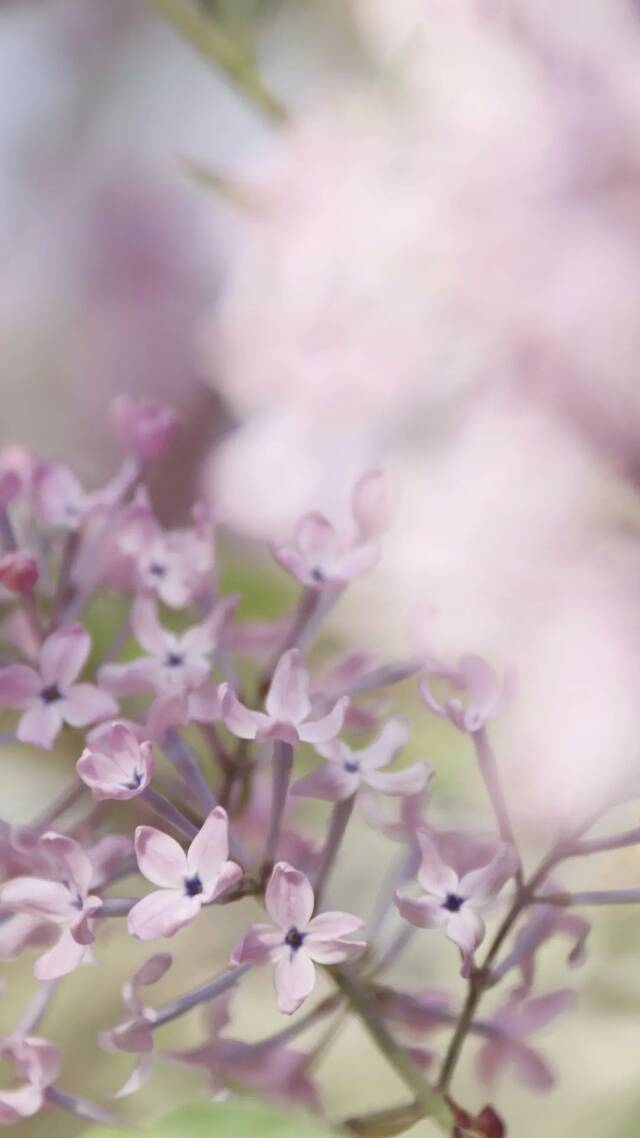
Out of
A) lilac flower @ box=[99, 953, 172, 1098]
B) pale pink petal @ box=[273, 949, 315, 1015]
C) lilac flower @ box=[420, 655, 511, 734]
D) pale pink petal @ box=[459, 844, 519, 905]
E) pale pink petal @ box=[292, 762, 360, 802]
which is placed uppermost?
lilac flower @ box=[420, 655, 511, 734]

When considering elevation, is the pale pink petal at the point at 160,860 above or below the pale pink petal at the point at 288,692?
below

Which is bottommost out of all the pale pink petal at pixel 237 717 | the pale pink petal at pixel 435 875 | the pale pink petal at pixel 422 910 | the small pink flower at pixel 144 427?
the small pink flower at pixel 144 427

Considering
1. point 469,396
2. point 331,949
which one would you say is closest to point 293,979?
point 331,949

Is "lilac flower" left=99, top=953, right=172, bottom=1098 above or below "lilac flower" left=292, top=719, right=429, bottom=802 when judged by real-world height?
below

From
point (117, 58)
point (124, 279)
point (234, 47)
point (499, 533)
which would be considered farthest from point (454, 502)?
point (117, 58)

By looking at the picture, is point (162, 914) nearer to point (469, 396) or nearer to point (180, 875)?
point (180, 875)
